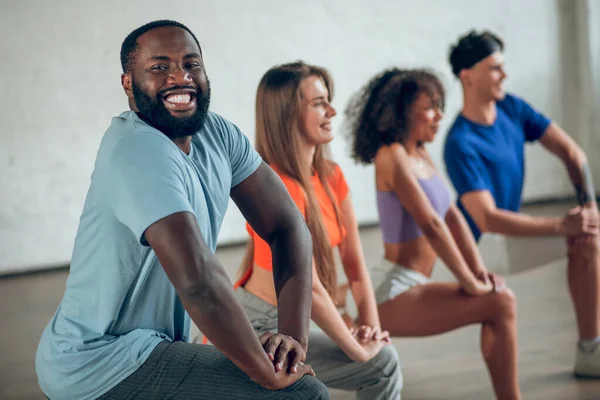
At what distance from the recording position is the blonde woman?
2.23 meters

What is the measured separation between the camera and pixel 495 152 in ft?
10.8

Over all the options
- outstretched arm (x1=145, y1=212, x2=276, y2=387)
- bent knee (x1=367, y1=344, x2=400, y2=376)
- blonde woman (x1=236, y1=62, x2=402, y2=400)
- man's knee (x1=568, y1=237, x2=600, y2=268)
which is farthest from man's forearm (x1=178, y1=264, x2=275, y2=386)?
man's knee (x1=568, y1=237, x2=600, y2=268)

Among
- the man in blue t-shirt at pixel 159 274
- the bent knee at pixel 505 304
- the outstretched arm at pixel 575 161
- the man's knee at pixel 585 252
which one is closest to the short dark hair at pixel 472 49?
the outstretched arm at pixel 575 161

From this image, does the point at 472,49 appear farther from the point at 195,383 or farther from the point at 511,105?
the point at 195,383

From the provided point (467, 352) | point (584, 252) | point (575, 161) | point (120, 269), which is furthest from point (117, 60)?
point (120, 269)

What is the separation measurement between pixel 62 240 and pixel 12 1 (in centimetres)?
165

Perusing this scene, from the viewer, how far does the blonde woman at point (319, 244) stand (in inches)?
87.7

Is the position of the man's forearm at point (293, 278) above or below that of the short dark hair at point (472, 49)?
below

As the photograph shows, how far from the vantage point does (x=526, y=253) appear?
320 centimetres

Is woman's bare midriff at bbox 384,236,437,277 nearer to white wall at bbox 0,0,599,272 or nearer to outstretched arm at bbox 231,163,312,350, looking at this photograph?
outstretched arm at bbox 231,163,312,350

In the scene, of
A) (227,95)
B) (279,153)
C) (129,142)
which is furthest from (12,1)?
(129,142)

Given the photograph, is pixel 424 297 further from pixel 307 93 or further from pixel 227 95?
A: pixel 227 95

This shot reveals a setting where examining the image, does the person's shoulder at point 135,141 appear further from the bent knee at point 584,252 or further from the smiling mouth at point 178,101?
the bent knee at point 584,252

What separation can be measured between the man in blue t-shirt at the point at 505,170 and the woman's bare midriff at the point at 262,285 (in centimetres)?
117
